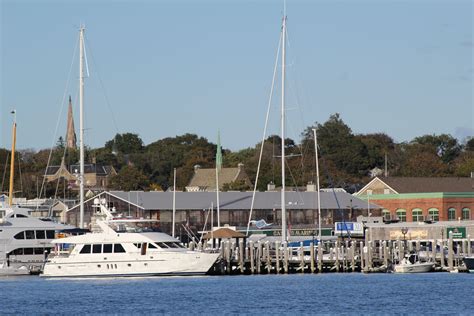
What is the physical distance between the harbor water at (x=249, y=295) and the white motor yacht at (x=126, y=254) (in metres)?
0.72

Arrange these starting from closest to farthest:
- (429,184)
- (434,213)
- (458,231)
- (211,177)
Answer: (458,231), (434,213), (429,184), (211,177)

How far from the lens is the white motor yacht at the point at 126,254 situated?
252 feet

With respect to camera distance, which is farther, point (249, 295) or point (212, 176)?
point (212, 176)

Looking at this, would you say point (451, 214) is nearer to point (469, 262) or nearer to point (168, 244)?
point (469, 262)

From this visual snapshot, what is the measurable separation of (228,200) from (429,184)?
82.5 feet

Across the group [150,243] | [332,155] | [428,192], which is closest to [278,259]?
[150,243]

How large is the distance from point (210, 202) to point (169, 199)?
4.02 m

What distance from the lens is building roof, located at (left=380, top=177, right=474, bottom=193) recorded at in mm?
132125

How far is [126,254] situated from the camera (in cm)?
7738

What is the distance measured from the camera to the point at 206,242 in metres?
97.2

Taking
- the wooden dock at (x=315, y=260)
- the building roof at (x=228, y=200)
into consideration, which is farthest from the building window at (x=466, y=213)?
the wooden dock at (x=315, y=260)

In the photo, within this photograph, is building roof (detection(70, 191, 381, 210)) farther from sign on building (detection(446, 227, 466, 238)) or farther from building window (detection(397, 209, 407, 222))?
sign on building (detection(446, 227, 466, 238))

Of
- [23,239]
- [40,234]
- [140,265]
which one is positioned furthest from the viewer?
[40,234]

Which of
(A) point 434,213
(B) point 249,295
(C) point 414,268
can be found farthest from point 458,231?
(B) point 249,295
